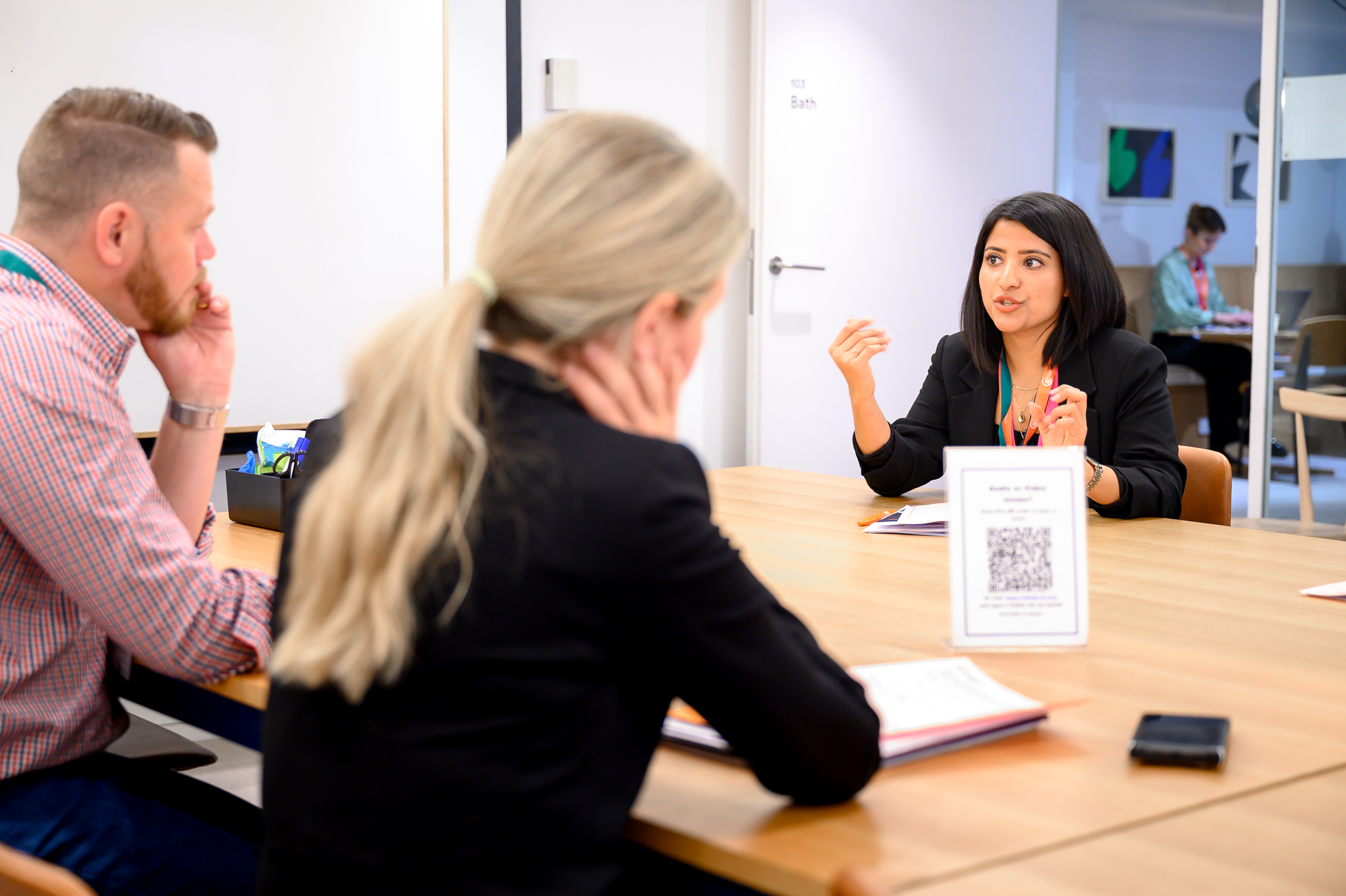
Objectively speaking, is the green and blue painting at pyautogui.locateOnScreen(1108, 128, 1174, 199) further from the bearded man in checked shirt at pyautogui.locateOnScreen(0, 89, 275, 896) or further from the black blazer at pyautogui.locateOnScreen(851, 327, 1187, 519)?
the bearded man in checked shirt at pyautogui.locateOnScreen(0, 89, 275, 896)

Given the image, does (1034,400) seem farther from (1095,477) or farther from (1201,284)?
(1201,284)

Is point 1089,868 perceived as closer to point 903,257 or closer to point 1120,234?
point 903,257

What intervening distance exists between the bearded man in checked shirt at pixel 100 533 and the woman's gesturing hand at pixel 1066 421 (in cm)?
130

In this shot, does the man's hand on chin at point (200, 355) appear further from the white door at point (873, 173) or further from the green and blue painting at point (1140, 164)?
the green and blue painting at point (1140, 164)

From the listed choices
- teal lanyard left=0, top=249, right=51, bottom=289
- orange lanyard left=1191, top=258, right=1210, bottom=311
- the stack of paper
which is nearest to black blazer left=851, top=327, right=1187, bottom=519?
the stack of paper

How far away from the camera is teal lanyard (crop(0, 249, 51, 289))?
1373 millimetres

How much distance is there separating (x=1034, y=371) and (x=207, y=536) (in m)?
1.60

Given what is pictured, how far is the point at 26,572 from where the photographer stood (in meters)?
1.30

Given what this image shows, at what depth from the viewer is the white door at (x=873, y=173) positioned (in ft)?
15.6

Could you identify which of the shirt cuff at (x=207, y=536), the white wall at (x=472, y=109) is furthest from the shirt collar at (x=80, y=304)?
the white wall at (x=472, y=109)

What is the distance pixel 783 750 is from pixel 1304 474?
313 cm

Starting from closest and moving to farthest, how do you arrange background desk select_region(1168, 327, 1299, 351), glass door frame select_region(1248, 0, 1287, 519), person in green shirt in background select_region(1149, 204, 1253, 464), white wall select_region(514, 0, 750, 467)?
white wall select_region(514, 0, 750, 467), glass door frame select_region(1248, 0, 1287, 519), background desk select_region(1168, 327, 1299, 351), person in green shirt in background select_region(1149, 204, 1253, 464)

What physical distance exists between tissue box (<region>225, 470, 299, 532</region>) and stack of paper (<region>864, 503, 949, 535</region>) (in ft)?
3.10

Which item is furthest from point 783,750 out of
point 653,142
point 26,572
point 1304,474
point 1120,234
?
point 1120,234
